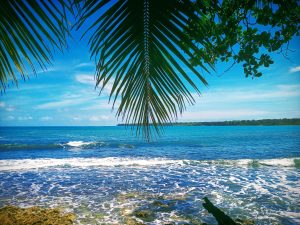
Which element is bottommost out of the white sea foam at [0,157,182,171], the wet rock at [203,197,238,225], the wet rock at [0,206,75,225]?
the white sea foam at [0,157,182,171]

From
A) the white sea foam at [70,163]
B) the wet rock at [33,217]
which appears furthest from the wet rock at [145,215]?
the white sea foam at [70,163]

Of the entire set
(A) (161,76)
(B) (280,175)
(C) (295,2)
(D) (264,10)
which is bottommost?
(B) (280,175)

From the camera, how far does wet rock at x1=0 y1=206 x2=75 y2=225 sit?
673 cm

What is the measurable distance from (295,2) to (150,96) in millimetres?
2111

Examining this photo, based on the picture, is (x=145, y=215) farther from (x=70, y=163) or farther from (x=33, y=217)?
(x=70, y=163)

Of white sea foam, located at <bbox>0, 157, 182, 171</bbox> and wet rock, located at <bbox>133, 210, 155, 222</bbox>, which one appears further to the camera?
white sea foam, located at <bbox>0, 157, 182, 171</bbox>

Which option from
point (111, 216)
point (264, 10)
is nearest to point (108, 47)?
point (264, 10)

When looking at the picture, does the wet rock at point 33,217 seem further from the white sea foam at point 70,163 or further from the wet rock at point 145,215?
the white sea foam at point 70,163

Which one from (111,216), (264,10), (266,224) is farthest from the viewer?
(111,216)

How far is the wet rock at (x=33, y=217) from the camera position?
6.73m

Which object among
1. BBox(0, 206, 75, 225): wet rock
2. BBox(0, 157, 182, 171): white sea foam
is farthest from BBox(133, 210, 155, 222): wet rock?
BBox(0, 157, 182, 171): white sea foam

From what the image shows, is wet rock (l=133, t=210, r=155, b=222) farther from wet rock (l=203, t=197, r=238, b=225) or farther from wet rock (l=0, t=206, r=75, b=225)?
wet rock (l=203, t=197, r=238, b=225)

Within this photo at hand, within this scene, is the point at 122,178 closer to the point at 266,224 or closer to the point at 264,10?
the point at 266,224

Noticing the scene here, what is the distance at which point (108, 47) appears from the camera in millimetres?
1388
